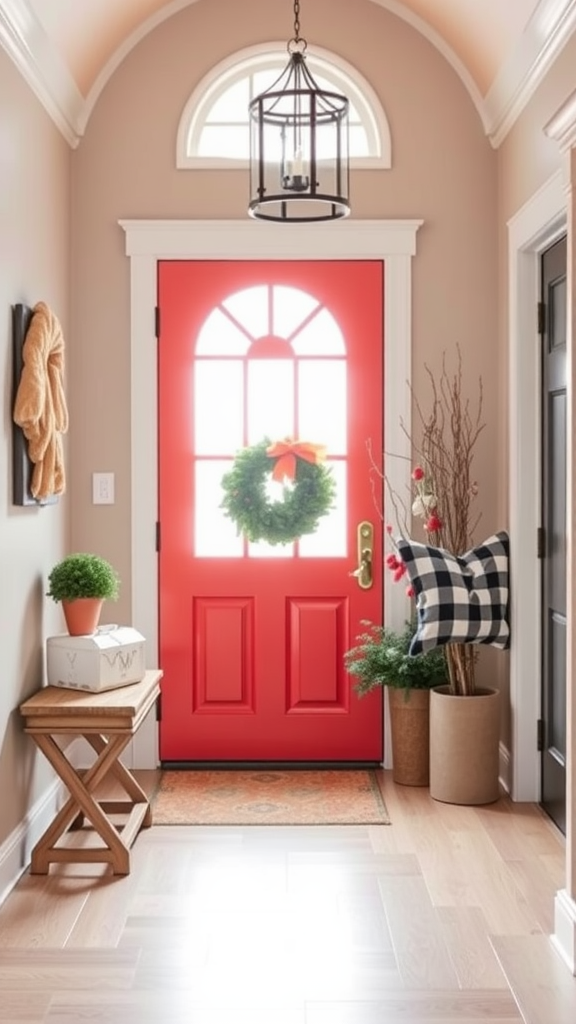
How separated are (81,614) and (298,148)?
5.42 ft

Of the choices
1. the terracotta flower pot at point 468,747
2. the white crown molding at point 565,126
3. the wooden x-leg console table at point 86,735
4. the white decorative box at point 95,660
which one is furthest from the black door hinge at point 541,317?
the wooden x-leg console table at point 86,735

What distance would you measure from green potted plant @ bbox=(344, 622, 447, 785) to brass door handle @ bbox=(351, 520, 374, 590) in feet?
0.95

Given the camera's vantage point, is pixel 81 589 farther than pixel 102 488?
No

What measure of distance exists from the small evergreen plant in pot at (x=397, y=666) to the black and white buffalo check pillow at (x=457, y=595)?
0.55ft

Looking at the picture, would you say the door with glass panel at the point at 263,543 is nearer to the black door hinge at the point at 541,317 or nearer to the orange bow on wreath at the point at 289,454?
the orange bow on wreath at the point at 289,454

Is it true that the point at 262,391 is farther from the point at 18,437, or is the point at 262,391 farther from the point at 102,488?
the point at 18,437

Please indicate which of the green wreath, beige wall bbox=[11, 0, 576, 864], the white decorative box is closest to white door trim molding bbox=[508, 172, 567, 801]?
beige wall bbox=[11, 0, 576, 864]

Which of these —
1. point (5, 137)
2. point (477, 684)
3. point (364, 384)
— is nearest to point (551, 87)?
point (364, 384)

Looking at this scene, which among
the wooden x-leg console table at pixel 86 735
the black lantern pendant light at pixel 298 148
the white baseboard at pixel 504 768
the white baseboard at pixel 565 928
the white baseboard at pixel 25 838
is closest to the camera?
the white baseboard at pixel 565 928

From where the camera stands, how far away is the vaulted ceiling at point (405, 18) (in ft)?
11.7

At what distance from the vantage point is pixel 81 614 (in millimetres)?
3795

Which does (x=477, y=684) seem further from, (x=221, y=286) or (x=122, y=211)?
(x=122, y=211)

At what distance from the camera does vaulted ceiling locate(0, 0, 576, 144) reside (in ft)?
11.7

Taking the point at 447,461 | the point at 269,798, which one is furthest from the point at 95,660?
the point at 447,461
